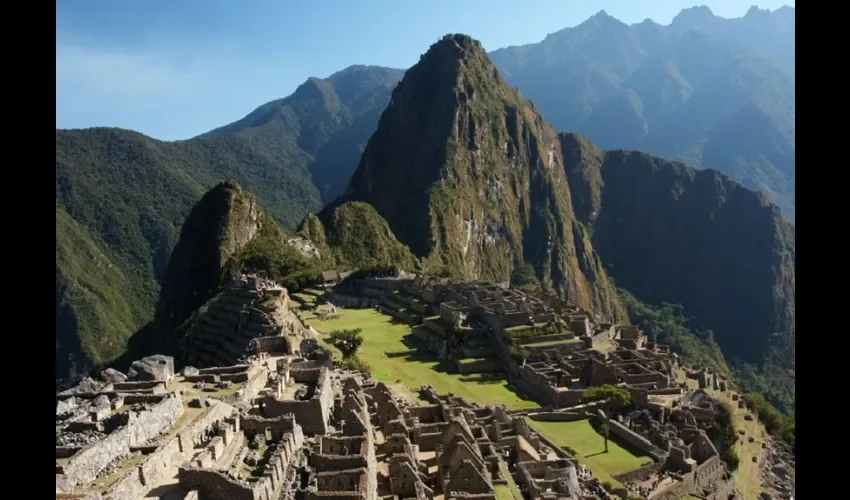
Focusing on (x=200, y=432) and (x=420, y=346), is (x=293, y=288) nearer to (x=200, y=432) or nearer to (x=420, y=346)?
(x=420, y=346)

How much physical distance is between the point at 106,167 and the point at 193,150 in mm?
40483

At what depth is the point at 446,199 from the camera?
14075 cm

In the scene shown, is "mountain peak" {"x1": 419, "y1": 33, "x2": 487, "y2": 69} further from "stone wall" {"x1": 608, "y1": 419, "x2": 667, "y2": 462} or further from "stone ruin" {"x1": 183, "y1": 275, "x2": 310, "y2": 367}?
"stone wall" {"x1": 608, "y1": 419, "x2": 667, "y2": 462}

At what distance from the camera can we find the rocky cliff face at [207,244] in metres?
81.4

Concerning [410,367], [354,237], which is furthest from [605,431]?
[354,237]

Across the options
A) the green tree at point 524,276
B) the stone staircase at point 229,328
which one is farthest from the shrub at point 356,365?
the green tree at point 524,276

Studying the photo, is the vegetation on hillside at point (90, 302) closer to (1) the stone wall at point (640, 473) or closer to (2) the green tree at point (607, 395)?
(2) the green tree at point (607, 395)

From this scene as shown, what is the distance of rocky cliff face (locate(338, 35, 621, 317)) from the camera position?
145 meters

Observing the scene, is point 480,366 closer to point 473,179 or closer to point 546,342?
point 546,342

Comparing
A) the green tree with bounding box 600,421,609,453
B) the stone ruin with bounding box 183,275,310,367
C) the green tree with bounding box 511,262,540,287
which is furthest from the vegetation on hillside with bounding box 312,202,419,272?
the green tree with bounding box 600,421,609,453

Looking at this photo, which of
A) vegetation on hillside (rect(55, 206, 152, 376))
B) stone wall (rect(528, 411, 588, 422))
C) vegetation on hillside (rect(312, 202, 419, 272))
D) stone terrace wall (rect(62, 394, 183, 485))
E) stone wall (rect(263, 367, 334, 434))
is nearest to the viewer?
stone terrace wall (rect(62, 394, 183, 485))

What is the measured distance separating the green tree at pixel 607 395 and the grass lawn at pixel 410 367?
3.00 meters

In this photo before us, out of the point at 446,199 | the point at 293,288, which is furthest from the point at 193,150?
the point at 293,288

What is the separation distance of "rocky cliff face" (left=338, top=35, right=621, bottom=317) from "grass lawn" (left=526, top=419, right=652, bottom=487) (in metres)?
100
